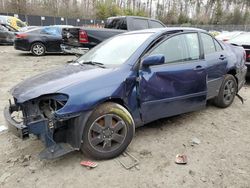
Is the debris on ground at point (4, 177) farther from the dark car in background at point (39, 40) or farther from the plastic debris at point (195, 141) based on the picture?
the dark car in background at point (39, 40)

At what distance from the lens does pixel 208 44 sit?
507 centimetres

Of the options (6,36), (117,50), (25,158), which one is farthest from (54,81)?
(6,36)

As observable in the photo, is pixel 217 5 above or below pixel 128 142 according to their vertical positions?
above

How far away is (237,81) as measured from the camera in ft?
18.6

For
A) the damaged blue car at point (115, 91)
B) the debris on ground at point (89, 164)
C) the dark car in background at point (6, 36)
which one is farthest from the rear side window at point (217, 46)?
the dark car in background at point (6, 36)

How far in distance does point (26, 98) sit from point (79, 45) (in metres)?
6.67

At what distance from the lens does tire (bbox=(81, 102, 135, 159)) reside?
332 centimetres

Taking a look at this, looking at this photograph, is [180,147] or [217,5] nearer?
[180,147]

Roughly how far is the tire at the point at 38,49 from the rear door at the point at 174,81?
973 centimetres

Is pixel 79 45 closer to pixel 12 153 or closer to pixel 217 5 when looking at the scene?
pixel 12 153

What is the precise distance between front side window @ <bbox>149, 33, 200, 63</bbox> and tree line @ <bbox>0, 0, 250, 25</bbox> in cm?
3659

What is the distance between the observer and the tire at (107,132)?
10.9 feet

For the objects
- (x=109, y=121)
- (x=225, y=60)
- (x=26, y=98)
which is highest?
(x=225, y=60)

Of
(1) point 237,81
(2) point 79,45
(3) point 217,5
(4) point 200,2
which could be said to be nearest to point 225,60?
(1) point 237,81
